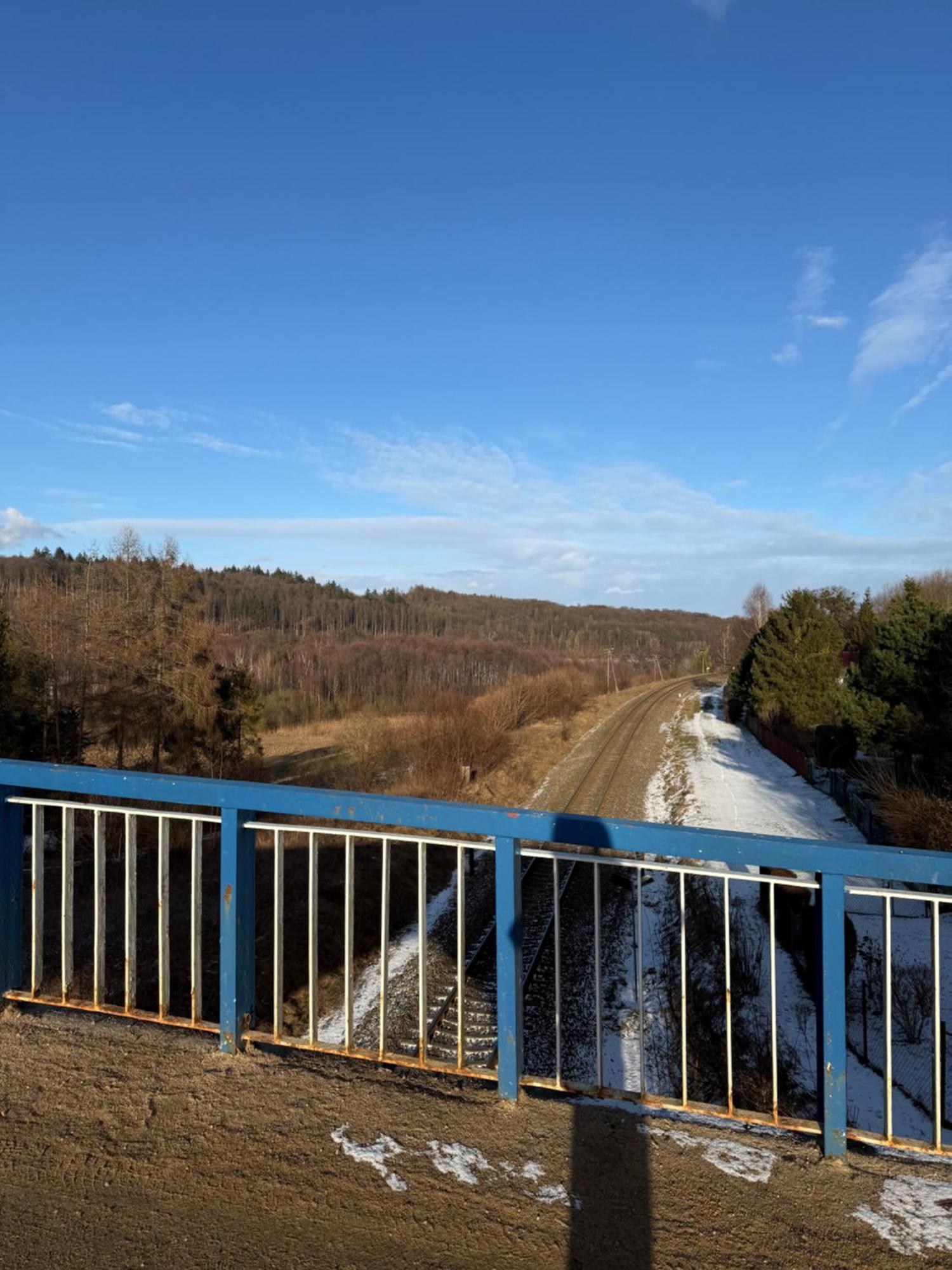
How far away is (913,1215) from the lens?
2379 mm

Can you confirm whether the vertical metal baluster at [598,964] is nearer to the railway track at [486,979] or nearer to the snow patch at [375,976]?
the railway track at [486,979]

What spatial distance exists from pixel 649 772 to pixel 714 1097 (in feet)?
59.3

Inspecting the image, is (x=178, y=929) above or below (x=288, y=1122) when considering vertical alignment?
below

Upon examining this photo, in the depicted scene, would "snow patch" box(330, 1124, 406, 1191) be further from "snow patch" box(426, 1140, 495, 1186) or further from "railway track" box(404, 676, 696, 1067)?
"railway track" box(404, 676, 696, 1067)

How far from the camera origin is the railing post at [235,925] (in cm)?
325

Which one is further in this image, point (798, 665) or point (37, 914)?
point (798, 665)

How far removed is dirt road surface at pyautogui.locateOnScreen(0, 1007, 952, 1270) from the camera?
2.25 m

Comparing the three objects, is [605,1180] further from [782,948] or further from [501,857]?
[782,948]

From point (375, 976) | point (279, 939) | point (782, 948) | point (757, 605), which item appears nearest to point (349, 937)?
point (279, 939)

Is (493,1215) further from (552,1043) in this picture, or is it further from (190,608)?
(190,608)

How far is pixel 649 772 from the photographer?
25.4 metres

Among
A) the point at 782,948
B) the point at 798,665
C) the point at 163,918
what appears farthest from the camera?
the point at 798,665

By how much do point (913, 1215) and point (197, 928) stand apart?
8.85 feet

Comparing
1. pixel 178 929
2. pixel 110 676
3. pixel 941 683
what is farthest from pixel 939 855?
pixel 110 676
